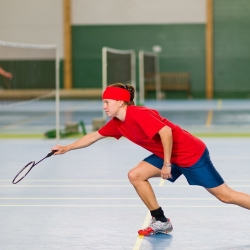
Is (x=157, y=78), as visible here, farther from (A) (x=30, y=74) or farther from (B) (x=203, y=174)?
(B) (x=203, y=174)

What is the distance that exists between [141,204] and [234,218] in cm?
119

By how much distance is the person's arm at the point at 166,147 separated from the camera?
5.94m

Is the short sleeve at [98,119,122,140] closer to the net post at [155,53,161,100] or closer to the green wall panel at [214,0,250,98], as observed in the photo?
the net post at [155,53,161,100]

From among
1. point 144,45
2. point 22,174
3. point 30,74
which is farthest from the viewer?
point 144,45

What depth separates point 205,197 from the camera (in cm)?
831

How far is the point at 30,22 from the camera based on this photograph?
33.2 metres

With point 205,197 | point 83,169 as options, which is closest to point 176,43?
point 83,169

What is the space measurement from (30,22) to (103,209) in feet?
86.7

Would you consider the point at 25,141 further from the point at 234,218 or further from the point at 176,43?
the point at 176,43

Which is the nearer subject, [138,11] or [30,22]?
[138,11]

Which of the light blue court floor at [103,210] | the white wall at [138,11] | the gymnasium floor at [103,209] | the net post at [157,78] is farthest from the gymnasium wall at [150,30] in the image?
the light blue court floor at [103,210]

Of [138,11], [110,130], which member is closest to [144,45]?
[138,11]

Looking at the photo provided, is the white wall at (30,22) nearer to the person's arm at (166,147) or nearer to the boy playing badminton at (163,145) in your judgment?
the boy playing badminton at (163,145)

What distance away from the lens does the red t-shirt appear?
6012mm
